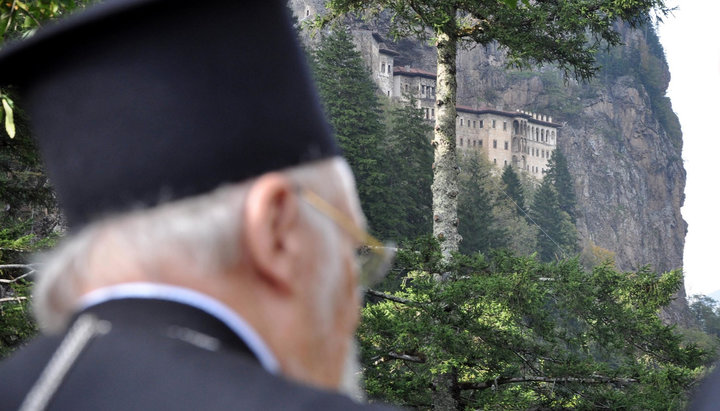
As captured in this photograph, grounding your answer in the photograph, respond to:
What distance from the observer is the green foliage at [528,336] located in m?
12.6

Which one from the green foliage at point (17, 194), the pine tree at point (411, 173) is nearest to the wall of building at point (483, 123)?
the pine tree at point (411, 173)

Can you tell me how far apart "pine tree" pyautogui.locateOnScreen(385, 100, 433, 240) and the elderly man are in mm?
39419

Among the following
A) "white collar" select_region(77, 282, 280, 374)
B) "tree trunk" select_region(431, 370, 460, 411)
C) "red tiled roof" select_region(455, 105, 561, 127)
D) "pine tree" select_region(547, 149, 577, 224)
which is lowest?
"tree trunk" select_region(431, 370, 460, 411)

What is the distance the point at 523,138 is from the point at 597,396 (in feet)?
317

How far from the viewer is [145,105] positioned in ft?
3.82

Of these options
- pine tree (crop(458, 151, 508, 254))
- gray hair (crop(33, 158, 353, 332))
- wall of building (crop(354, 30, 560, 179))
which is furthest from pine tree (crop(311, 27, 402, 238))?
wall of building (crop(354, 30, 560, 179))

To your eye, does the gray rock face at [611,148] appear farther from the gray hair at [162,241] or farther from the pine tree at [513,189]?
the gray hair at [162,241]

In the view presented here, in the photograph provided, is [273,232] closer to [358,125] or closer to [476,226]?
[358,125]

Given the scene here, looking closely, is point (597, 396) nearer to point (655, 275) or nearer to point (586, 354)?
point (586, 354)

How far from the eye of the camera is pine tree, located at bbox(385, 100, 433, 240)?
42875 millimetres

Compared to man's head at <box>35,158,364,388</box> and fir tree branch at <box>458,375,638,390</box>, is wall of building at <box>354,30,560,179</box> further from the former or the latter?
man's head at <box>35,158,364,388</box>

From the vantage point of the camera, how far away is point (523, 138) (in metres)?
108

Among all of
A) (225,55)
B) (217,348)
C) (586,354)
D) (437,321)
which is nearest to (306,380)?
(217,348)

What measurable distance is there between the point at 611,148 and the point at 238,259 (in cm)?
12634
